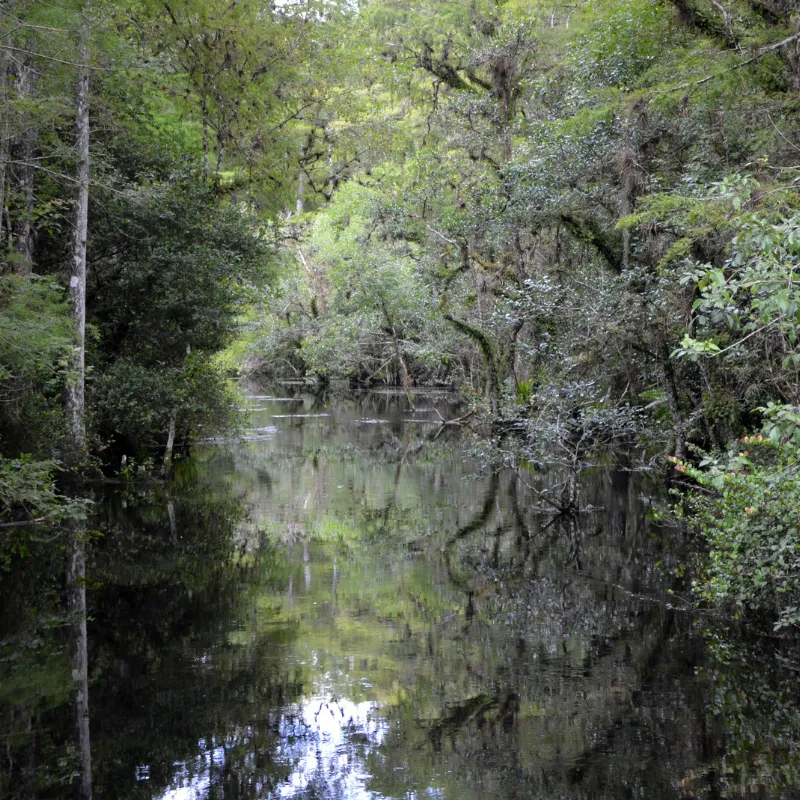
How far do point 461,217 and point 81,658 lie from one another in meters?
16.2

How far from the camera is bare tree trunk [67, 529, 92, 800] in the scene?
555 centimetres

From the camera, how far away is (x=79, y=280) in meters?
15.7

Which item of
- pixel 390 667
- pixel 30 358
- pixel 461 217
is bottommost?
pixel 390 667

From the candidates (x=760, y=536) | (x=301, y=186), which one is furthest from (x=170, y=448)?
(x=760, y=536)

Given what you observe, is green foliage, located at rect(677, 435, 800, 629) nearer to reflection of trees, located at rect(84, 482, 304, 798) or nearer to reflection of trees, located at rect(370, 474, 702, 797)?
reflection of trees, located at rect(370, 474, 702, 797)

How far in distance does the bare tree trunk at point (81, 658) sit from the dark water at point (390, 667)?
0.07 meters

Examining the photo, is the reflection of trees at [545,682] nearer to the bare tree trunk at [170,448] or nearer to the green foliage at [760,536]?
the green foliage at [760,536]

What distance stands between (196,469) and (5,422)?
5326mm

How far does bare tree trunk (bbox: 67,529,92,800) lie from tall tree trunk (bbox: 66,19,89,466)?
13.0ft

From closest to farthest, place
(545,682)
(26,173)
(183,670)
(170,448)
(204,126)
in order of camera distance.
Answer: (545,682), (183,670), (26,173), (170,448), (204,126)

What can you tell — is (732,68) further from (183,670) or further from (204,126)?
(204,126)

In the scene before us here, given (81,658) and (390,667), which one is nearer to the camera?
(390,667)

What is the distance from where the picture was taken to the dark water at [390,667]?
5.55 meters

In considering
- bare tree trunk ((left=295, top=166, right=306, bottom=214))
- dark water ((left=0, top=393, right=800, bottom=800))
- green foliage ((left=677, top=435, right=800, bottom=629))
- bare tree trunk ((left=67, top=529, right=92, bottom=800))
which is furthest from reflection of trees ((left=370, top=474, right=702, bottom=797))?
bare tree trunk ((left=295, top=166, right=306, bottom=214))
